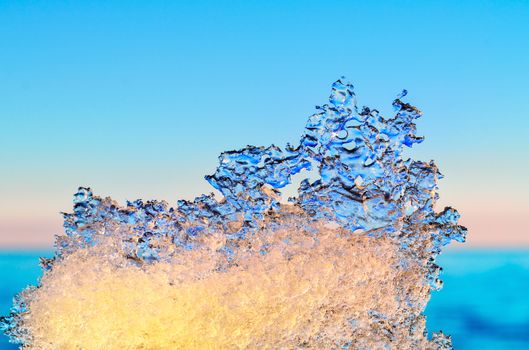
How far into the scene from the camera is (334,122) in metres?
3.04

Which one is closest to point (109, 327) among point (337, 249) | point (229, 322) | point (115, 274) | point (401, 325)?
point (115, 274)

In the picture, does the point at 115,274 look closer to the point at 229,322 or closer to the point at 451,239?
the point at 229,322

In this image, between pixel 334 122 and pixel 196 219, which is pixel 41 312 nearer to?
pixel 196 219

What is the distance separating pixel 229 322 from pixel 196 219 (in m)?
0.44

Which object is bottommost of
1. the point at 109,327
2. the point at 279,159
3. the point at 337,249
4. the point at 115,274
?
the point at 109,327

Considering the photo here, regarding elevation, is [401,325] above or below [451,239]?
below

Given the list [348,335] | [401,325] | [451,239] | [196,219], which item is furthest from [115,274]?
[451,239]

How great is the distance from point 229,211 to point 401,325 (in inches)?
32.1

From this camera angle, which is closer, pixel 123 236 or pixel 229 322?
pixel 229 322

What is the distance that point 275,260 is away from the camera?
2.93 m

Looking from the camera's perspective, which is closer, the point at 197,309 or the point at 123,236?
the point at 197,309

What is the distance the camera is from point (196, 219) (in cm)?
305

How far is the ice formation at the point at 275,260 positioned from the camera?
290 centimetres

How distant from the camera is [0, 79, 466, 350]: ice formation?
2.90m
